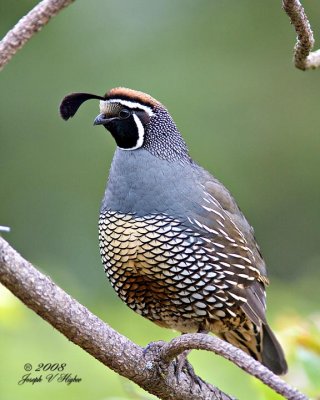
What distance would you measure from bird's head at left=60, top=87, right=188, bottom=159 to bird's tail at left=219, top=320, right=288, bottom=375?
30.8 inches

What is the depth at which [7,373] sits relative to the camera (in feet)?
15.6

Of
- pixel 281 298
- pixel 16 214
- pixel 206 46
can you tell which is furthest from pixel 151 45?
pixel 281 298

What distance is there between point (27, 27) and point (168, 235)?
1402mm

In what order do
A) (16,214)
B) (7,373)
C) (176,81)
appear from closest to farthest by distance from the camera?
(7,373) → (16,214) → (176,81)

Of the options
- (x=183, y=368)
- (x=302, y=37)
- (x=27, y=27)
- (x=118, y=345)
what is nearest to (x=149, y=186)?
(x=183, y=368)

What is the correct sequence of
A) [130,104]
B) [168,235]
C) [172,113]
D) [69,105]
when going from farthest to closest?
[172,113] → [130,104] → [168,235] → [69,105]

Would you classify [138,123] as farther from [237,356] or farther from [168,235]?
[237,356]

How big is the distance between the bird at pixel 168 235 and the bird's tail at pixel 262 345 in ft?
0.13

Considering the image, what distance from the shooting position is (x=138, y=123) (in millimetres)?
4199

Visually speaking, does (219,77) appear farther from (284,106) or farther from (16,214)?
(16,214)

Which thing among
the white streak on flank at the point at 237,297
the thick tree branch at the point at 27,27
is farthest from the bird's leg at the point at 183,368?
the thick tree branch at the point at 27,27

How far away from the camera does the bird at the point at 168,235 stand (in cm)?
403

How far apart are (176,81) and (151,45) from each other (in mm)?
536

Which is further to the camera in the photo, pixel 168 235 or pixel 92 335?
pixel 168 235
